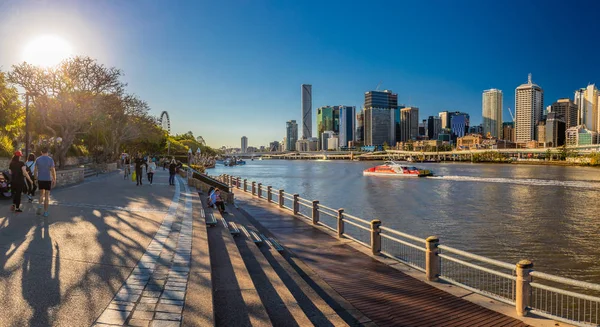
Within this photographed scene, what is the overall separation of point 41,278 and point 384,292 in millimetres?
6258

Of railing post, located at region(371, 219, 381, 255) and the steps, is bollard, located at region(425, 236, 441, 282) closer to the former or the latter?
railing post, located at region(371, 219, 381, 255)

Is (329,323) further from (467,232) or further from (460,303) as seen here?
(467,232)

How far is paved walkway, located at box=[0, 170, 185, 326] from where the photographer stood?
487cm

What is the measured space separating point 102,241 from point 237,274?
10.7 ft

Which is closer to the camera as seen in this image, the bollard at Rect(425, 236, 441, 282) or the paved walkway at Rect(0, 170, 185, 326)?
the paved walkway at Rect(0, 170, 185, 326)

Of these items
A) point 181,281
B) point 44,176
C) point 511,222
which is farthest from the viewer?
point 511,222

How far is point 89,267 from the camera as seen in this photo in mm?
6613

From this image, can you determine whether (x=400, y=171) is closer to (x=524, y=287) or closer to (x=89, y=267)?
(x=524, y=287)

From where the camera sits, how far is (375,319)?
281 inches

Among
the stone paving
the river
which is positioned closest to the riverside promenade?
the stone paving

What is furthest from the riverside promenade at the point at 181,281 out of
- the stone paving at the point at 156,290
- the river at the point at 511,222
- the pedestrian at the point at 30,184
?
the river at the point at 511,222

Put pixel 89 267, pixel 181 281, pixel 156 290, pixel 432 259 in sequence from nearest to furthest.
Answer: pixel 156 290 → pixel 181 281 → pixel 89 267 → pixel 432 259

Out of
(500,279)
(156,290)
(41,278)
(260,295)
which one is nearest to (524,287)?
(260,295)

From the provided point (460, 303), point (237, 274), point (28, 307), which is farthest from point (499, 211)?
point (28, 307)
